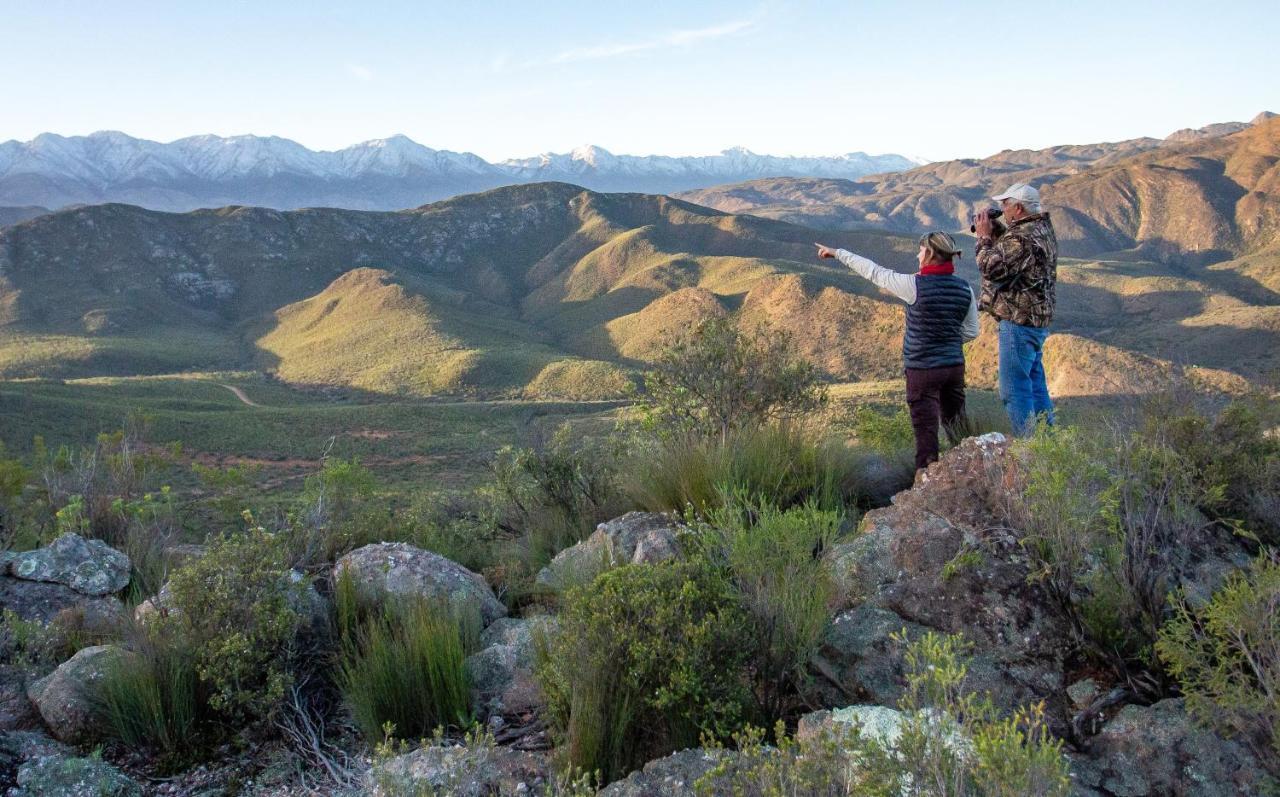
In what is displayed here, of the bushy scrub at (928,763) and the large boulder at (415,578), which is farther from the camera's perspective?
the large boulder at (415,578)

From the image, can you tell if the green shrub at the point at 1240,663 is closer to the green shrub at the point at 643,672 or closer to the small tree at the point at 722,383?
the green shrub at the point at 643,672

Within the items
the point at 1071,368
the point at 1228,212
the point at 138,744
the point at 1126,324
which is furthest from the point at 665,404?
the point at 1228,212

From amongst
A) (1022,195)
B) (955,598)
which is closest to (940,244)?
(1022,195)

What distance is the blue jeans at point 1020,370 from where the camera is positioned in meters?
5.17

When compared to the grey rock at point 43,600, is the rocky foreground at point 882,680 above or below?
above

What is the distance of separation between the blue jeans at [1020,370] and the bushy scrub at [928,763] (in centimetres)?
359

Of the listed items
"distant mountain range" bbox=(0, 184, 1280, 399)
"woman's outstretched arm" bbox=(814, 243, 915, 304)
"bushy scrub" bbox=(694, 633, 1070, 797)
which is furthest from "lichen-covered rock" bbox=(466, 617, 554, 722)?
"distant mountain range" bbox=(0, 184, 1280, 399)

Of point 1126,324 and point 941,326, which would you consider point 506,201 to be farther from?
point 941,326

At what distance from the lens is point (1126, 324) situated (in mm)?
62594

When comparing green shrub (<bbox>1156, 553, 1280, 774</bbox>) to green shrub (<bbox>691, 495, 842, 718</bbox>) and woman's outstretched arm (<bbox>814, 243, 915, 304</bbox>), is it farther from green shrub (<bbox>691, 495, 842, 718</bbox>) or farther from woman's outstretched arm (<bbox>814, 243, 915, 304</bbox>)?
woman's outstretched arm (<bbox>814, 243, 915, 304</bbox>)

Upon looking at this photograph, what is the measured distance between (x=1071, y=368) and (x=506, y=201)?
3624 inches

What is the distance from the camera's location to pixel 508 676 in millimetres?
3535

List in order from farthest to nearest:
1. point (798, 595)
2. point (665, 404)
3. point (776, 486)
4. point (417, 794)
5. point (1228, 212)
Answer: point (1228, 212), point (665, 404), point (776, 486), point (798, 595), point (417, 794)

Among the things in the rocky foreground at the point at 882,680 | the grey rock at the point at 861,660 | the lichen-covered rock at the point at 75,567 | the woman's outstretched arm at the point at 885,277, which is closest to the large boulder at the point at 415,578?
the rocky foreground at the point at 882,680
